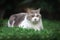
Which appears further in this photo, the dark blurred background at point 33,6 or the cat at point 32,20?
the dark blurred background at point 33,6

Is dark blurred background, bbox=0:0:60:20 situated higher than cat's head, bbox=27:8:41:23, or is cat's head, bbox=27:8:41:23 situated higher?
dark blurred background, bbox=0:0:60:20

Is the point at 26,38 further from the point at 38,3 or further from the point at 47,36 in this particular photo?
the point at 38,3

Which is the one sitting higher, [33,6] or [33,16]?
[33,6]

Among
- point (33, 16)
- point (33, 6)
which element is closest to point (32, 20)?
point (33, 16)

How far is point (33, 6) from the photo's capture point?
37.1 feet

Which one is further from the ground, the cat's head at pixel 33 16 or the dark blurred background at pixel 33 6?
the dark blurred background at pixel 33 6

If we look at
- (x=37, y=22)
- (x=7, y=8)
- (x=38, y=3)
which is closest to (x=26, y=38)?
(x=37, y=22)

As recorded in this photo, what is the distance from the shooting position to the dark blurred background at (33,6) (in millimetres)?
11102

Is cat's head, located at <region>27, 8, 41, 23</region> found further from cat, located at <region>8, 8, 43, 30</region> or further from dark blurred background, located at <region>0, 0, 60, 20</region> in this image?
dark blurred background, located at <region>0, 0, 60, 20</region>

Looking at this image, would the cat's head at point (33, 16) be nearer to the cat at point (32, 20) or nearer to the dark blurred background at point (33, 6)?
the cat at point (32, 20)

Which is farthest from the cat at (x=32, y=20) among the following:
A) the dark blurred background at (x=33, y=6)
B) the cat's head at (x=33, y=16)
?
the dark blurred background at (x=33, y=6)

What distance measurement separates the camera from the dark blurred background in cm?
1110

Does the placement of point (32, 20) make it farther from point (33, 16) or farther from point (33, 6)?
point (33, 6)

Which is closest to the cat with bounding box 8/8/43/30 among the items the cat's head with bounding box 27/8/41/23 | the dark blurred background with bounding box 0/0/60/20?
the cat's head with bounding box 27/8/41/23
